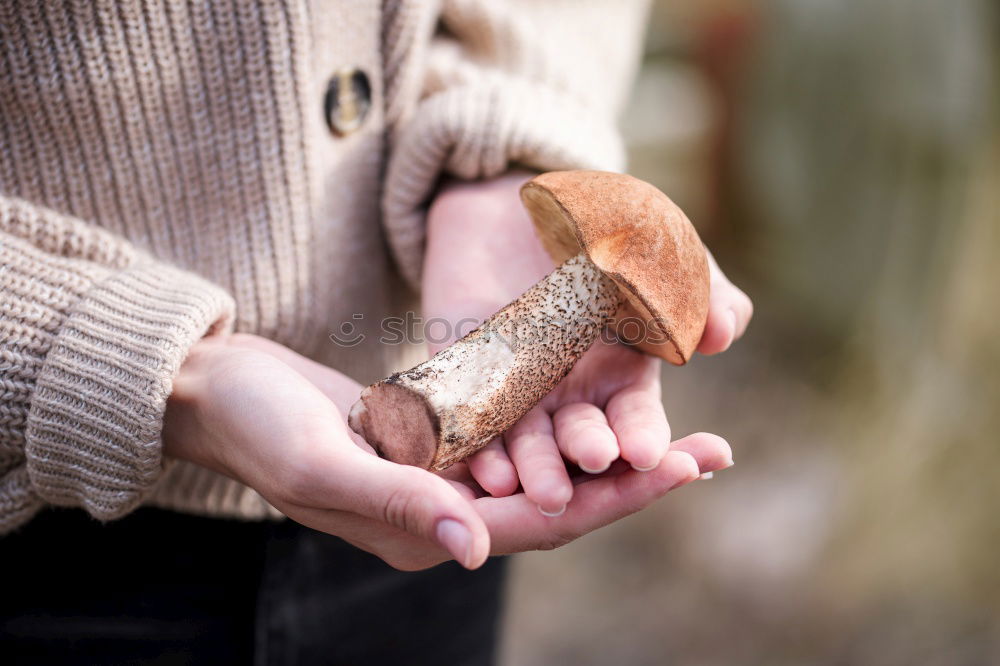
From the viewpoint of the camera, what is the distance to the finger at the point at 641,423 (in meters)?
0.85

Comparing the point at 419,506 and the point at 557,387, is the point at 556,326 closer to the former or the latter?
the point at 557,387

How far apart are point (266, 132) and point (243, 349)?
348 millimetres

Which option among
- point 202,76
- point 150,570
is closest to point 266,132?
point 202,76

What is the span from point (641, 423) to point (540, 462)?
0.14m

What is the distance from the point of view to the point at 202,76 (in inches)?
42.1

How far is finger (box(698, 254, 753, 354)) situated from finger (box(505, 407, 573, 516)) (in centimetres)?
27

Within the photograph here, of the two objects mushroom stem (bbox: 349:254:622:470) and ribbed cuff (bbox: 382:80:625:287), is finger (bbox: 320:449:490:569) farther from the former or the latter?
ribbed cuff (bbox: 382:80:625:287)

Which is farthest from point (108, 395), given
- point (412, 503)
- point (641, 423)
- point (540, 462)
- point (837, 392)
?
point (837, 392)

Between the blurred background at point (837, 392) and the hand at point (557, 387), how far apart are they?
1426 mm

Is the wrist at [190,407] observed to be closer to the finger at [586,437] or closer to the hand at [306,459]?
the hand at [306,459]

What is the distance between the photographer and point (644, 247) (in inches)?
40.4

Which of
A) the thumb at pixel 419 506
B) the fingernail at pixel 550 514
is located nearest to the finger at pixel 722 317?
the fingernail at pixel 550 514

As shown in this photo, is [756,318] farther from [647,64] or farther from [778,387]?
[647,64]

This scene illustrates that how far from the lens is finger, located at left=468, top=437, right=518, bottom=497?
3.10 ft
